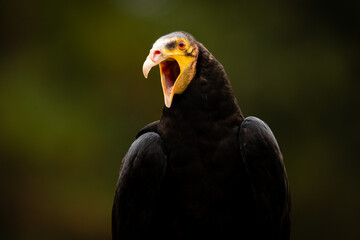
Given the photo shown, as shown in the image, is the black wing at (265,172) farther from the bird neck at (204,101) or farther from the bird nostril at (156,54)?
the bird nostril at (156,54)

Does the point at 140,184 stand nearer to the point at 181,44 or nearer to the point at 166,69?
the point at 166,69

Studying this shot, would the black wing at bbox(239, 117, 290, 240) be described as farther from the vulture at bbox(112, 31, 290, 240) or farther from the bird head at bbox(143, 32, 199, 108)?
the bird head at bbox(143, 32, 199, 108)

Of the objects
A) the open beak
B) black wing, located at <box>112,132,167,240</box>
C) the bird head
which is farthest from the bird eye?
black wing, located at <box>112,132,167,240</box>

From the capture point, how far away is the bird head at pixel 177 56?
3398mm

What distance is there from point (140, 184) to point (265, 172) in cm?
88

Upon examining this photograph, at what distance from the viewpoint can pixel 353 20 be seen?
10203 mm

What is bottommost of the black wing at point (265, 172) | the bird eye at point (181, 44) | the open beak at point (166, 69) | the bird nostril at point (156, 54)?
the black wing at point (265, 172)

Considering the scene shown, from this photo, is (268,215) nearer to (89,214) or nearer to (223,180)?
(223,180)

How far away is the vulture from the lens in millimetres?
3482

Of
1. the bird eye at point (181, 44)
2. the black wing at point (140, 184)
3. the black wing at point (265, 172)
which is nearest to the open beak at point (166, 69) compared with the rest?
the bird eye at point (181, 44)

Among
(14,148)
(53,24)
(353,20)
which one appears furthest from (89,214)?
(353,20)

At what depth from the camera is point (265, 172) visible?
139 inches

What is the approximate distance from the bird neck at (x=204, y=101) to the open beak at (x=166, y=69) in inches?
4.5

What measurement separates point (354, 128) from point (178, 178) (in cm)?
730
